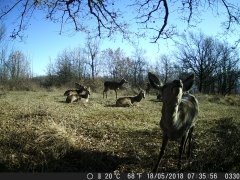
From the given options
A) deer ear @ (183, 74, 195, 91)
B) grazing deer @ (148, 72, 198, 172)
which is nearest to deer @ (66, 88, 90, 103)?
grazing deer @ (148, 72, 198, 172)

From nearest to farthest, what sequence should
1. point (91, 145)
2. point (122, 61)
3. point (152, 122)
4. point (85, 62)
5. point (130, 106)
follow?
point (91, 145) → point (152, 122) → point (130, 106) → point (85, 62) → point (122, 61)

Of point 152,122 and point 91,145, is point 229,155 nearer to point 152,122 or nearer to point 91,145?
point 91,145

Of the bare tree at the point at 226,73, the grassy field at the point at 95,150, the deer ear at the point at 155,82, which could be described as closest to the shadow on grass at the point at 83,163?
the grassy field at the point at 95,150

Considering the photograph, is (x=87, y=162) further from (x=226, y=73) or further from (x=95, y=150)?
(x=226, y=73)

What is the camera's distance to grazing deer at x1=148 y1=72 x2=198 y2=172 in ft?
22.3

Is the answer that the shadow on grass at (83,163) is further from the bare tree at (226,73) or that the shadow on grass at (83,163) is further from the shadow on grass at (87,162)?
the bare tree at (226,73)

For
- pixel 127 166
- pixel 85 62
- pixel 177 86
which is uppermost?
pixel 85 62

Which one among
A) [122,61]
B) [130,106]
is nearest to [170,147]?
[130,106]

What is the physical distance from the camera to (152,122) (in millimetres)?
15141

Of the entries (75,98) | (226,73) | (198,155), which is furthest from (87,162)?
(226,73)

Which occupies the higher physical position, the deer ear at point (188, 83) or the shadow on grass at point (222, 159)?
the deer ear at point (188, 83)

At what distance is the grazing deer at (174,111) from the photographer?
680cm

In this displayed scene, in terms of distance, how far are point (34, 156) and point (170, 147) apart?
3.82 metres

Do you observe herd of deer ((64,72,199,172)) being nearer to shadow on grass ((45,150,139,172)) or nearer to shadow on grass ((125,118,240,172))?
shadow on grass ((125,118,240,172))
